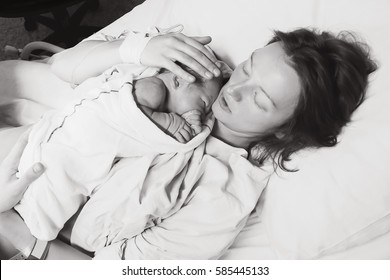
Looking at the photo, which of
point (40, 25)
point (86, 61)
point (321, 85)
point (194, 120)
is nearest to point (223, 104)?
point (194, 120)

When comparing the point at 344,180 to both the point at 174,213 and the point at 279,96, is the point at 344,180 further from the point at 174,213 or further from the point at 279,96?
the point at 174,213

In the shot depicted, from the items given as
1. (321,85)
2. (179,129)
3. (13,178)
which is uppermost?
(321,85)

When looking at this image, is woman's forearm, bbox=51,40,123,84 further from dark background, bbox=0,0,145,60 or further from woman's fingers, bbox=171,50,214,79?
dark background, bbox=0,0,145,60

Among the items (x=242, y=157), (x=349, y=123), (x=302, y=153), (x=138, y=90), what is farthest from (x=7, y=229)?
(x=349, y=123)

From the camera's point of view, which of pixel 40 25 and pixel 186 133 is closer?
pixel 186 133

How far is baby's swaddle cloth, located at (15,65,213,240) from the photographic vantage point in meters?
0.85

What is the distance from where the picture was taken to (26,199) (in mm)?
869

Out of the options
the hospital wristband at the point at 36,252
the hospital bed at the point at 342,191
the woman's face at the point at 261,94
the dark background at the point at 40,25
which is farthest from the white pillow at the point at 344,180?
the dark background at the point at 40,25

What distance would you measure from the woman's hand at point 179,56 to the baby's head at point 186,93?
0.04 metres

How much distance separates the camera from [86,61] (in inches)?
39.4

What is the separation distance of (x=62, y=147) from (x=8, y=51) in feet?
1.96

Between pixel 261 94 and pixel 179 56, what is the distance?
0.18 m

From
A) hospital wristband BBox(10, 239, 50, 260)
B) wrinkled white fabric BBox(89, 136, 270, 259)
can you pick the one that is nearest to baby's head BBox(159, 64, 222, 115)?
wrinkled white fabric BBox(89, 136, 270, 259)
